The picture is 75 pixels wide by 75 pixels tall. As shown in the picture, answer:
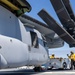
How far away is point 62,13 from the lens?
541 inches

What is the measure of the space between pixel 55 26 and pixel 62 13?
3.01ft

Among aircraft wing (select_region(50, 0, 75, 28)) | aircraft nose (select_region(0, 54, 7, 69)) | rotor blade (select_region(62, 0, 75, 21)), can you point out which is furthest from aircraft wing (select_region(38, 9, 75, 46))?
aircraft nose (select_region(0, 54, 7, 69))

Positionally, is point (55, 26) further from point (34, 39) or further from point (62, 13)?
point (34, 39)

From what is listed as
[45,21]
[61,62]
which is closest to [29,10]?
[45,21]

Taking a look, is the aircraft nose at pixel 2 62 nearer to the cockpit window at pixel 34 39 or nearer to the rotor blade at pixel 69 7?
the cockpit window at pixel 34 39

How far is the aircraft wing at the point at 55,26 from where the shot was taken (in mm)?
13148

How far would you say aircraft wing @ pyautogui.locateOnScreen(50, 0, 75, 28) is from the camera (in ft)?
42.7

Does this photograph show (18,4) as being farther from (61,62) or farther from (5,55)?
(61,62)

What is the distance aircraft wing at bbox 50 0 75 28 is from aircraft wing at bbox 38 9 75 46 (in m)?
0.64

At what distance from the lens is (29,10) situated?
10.3 meters

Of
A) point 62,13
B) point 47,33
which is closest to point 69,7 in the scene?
point 62,13

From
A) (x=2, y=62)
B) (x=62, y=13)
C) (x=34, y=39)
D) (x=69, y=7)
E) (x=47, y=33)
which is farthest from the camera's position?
(x=47, y=33)

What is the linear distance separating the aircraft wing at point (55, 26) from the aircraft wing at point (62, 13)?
25.0 inches

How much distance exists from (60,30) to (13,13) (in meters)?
4.91
